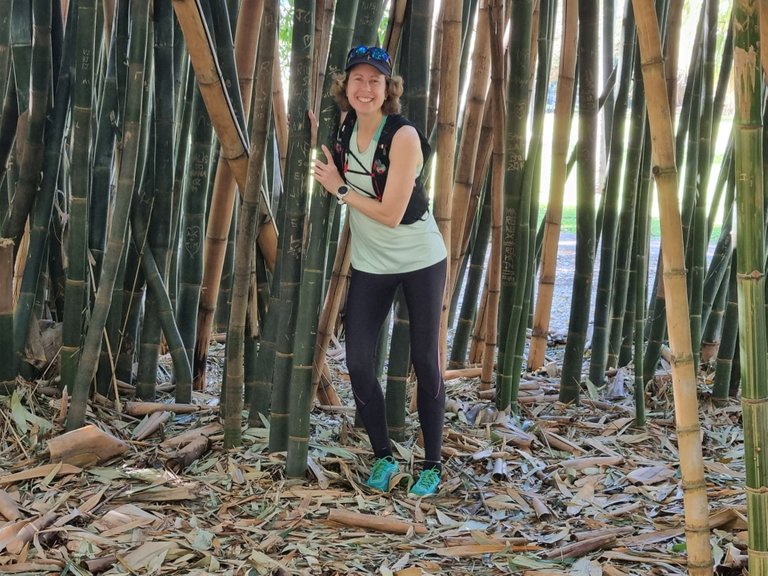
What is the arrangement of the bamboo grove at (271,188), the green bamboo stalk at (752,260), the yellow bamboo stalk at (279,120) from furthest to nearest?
the yellow bamboo stalk at (279,120) → the bamboo grove at (271,188) → the green bamboo stalk at (752,260)

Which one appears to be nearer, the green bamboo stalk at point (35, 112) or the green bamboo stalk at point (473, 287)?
the green bamboo stalk at point (35, 112)

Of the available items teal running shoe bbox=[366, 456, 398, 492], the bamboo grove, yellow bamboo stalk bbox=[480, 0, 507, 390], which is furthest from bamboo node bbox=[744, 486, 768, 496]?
yellow bamboo stalk bbox=[480, 0, 507, 390]

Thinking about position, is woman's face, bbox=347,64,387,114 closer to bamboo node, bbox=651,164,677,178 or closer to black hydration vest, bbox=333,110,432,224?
black hydration vest, bbox=333,110,432,224

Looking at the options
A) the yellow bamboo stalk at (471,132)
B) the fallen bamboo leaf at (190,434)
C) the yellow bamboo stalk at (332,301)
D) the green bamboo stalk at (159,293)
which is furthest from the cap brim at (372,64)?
the fallen bamboo leaf at (190,434)

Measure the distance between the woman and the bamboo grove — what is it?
9 centimetres

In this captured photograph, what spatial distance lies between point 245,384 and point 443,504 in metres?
0.79

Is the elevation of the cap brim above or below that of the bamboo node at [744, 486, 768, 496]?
above

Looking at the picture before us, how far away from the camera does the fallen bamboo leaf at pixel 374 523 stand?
1.82 metres

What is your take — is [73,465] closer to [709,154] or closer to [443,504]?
[443,504]

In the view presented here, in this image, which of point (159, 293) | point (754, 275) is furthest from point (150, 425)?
point (754, 275)

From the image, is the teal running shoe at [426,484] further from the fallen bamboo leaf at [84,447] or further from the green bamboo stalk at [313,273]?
the fallen bamboo leaf at [84,447]

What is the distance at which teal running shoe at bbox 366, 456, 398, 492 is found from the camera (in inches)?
80.7

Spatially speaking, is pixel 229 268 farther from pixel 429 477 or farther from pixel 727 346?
pixel 727 346

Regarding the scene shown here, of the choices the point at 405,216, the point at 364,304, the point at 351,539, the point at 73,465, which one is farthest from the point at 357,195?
the point at 73,465
